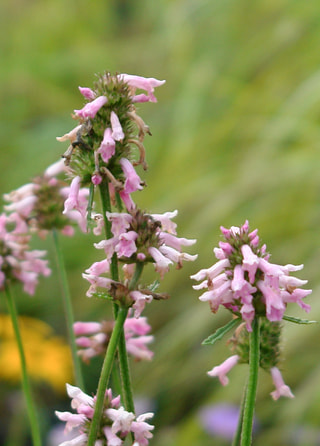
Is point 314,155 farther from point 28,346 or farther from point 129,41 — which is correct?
point 129,41

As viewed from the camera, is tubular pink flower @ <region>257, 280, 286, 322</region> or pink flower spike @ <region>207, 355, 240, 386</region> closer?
tubular pink flower @ <region>257, 280, 286, 322</region>

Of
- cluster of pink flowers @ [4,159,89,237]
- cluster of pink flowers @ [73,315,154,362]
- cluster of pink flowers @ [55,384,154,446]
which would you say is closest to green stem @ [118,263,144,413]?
cluster of pink flowers @ [55,384,154,446]

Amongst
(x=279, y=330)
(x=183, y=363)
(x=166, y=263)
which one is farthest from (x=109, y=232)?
(x=183, y=363)

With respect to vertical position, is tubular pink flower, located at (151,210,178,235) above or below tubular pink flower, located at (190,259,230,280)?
above

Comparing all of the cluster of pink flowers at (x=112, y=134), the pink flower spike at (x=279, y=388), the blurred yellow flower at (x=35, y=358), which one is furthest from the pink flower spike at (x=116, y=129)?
the blurred yellow flower at (x=35, y=358)

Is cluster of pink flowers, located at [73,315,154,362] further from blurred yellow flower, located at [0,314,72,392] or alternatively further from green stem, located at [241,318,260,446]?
blurred yellow flower, located at [0,314,72,392]

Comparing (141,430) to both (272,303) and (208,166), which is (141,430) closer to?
(272,303)

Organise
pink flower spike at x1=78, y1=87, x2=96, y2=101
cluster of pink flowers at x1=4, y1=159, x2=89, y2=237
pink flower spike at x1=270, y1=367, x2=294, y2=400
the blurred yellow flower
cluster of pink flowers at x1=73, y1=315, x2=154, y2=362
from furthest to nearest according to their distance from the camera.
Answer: the blurred yellow flower < cluster of pink flowers at x1=4, y1=159, x2=89, y2=237 < cluster of pink flowers at x1=73, y1=315, x2=154, y2=362 < pink flower spike at x1=270, y1=367, x2=294, y2=400 < pink flower spike at x1=78, y1=87, x2=96, y2=101
